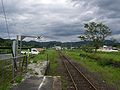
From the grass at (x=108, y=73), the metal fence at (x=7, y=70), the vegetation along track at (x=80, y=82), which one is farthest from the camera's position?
the grass at (x=108, y=73)

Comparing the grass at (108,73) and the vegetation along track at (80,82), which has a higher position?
the vegetation along track at (80,82)

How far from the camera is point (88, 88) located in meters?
15.4

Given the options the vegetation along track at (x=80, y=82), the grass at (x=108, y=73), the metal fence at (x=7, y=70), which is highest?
the metal fence at (x=7, y=70)

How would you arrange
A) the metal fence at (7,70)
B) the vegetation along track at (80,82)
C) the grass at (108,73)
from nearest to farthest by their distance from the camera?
the metal fence at (7,70) → the vegetation along track at (80,82) → the grass at (108,73)

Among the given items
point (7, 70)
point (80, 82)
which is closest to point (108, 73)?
point (80, 82)

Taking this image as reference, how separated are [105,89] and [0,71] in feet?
19.8

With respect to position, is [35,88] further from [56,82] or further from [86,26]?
[86,26]

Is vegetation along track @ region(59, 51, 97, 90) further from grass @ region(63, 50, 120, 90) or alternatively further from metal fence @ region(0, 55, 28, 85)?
metal fence @ region(0, 55, 28, 85)

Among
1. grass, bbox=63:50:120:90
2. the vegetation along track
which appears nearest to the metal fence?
the vegetation along track

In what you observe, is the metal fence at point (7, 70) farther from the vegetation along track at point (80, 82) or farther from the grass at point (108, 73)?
the grass at point (108, 73)

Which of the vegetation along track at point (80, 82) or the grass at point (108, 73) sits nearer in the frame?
the vegetation along track at point (80, 82)

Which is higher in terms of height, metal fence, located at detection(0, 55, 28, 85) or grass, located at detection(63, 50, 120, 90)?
metal fence, located at detection(0, 55, 28, 85)

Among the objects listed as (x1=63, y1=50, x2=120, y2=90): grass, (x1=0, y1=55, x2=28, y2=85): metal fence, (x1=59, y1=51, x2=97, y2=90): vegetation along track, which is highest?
(x1=0, y1=55, x2=28, y2=85): metal fence

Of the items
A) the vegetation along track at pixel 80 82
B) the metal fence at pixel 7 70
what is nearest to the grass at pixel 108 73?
the vegetation along track at pixel 80 82
